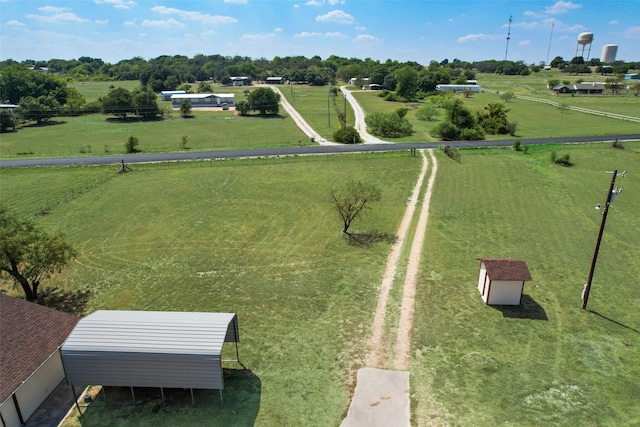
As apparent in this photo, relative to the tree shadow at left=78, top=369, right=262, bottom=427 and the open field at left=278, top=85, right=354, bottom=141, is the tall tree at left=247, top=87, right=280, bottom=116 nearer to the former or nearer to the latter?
the open field at left=278, top=85, right=354, bottom=141

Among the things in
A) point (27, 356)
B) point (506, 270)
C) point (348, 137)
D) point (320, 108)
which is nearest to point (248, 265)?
point (27, 356)

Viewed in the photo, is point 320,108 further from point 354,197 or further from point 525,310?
point 525,310

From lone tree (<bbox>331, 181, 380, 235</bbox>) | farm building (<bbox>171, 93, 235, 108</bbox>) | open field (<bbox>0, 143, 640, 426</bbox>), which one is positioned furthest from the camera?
farm building (<bbox>171, 93, 235, 108</bbox>)

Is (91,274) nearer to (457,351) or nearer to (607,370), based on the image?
(457,351)

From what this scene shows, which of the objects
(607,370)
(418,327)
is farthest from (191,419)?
(607,370)

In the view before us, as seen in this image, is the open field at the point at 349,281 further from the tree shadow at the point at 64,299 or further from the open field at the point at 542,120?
the open field at the point at 542,120

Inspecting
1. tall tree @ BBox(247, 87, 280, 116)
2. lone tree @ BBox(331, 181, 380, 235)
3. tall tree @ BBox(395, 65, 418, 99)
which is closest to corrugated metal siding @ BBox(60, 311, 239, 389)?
lone tree @ BBox(331, 181, 380, 235)
